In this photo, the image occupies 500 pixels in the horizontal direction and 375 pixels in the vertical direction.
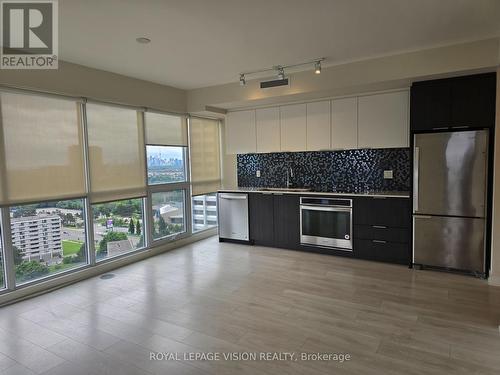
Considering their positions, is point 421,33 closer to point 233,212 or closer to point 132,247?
point 233,212

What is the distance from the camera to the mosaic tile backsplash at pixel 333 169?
15.1 feet

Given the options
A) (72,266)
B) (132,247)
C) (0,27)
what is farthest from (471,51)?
(72,266)

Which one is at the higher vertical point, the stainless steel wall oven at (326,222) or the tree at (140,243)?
the stainless steel wall oven at (326,222)

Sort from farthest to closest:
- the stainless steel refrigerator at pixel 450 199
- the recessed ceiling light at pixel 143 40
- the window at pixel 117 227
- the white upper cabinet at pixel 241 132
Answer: the white upper cabinet at pixel 241 132
the window at pixel 117 227
the stainless steel refrigerator at pixel 450 199
the recessed ceiling light at pixel 143 40

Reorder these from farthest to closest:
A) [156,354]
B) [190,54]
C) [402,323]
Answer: [190,54] → [402,323] → [156,354]

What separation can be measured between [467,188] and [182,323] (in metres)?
3.44

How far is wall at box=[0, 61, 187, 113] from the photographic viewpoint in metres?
3.34

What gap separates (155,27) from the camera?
2859 mm

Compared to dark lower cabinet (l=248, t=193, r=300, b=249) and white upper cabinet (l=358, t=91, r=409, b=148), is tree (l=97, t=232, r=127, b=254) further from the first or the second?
white upper cabinet (l=358, t=91, r=409, b=148)

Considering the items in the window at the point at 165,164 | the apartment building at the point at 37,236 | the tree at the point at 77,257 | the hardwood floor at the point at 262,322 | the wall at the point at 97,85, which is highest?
the wall at the point at 97,85

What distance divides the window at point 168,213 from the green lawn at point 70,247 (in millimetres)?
1229

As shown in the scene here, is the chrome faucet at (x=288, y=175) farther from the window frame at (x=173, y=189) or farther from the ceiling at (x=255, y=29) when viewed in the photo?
the ceiling at (x=255, y=29)

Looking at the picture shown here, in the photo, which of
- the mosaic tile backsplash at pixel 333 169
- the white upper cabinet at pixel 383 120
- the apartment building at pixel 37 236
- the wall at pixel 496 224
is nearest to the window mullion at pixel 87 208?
the apartment building at pixel 37 236

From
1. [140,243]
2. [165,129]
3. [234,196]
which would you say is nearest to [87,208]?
[140,243]
